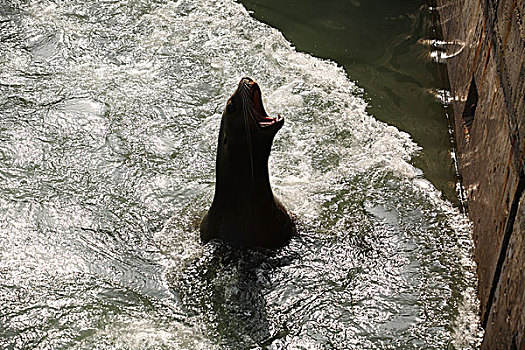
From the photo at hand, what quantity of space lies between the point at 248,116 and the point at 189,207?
1214mm

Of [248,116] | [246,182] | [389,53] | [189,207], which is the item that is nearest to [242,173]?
[246,182]

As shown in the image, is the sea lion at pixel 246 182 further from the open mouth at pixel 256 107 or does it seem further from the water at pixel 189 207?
the water at pixel 189 207

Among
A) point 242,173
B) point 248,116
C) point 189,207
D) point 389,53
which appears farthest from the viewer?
point 389,53

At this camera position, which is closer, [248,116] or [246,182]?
[248,116]

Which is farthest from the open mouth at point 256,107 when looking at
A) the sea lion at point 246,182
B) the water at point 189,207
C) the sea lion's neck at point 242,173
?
the water at point 189,207

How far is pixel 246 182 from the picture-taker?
13.9 feet

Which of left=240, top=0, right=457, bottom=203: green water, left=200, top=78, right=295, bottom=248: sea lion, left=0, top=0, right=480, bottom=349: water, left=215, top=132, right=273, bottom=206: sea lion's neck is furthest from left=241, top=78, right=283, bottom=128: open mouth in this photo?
left=240, top=0, right=457, bottom=203: green water

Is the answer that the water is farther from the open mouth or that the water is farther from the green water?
the open mouth

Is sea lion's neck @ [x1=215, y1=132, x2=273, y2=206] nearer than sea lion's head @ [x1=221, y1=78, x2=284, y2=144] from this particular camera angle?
No

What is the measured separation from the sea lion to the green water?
5.11 feet

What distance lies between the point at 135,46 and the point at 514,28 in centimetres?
375

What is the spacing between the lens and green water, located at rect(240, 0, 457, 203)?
589 centimetres

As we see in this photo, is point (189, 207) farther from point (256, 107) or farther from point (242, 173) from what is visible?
point (256, 107)

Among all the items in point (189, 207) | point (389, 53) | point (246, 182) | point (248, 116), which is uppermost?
→ point (389, 53)
